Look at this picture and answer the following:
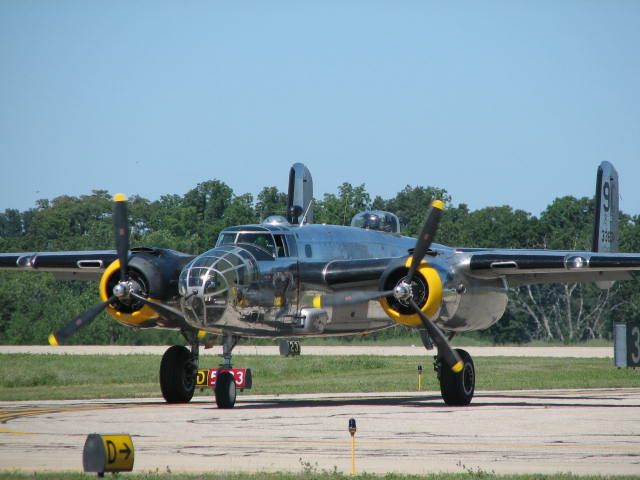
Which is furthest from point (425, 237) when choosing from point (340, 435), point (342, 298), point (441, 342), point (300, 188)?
point (300, 188)

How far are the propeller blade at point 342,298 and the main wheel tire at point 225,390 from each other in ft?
9.36

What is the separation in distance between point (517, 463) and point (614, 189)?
73.4 feet

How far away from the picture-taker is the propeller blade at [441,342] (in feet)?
83.6

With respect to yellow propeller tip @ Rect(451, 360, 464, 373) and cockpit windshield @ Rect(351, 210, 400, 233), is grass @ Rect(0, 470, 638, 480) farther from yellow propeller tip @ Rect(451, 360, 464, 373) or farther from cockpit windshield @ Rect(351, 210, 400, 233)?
cockpit windshield @ Rect(351, 210, 400, 233)

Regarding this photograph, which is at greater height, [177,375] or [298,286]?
[298,286]

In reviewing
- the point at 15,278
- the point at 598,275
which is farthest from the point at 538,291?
the point at 598,275

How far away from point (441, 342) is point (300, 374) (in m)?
22.2

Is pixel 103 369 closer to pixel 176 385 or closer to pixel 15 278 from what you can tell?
pixel 176 385

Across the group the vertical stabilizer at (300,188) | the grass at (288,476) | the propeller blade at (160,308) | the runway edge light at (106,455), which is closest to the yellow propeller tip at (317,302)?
the propeller blade at (160,308)

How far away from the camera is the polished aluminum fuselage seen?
965 inches

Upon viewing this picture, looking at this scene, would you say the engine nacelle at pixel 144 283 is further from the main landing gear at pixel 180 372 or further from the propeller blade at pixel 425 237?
the propeller blade at pixel 425 237

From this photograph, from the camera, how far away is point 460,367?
84.1ft

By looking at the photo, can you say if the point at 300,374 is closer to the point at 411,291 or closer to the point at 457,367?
the point at 457,367

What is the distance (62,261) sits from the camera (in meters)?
29.2
